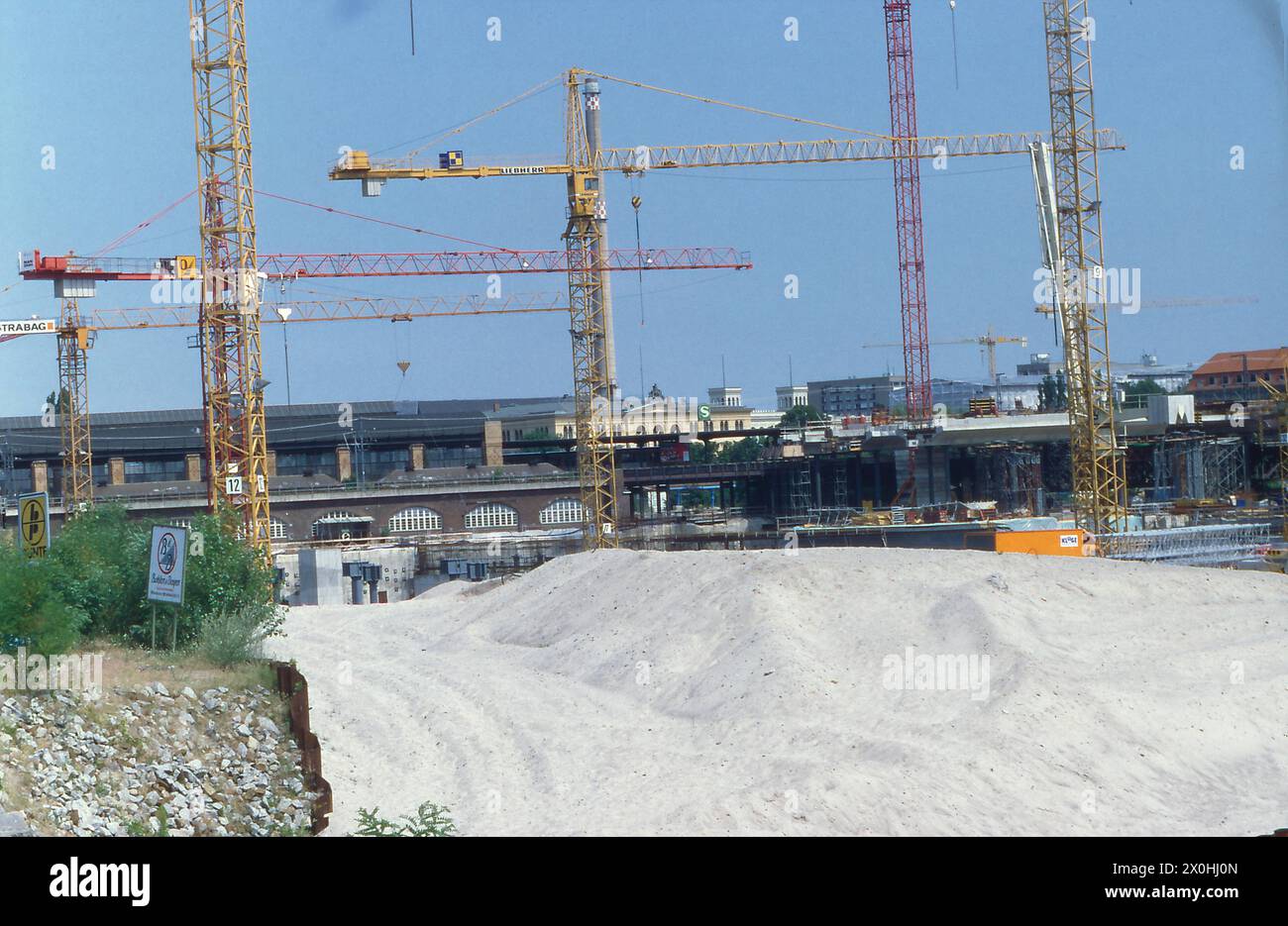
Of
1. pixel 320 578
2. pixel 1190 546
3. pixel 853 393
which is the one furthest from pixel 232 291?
pixel 853 393

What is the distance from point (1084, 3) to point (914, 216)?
34577 millimetres

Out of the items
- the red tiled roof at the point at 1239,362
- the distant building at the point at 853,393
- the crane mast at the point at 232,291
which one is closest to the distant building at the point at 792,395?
the distant building at the point at 853,393

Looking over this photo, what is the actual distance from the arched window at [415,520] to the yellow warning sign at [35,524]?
170ft

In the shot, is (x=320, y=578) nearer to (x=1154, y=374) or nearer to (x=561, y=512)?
(x=561, y=512)

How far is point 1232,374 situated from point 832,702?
92765 mm

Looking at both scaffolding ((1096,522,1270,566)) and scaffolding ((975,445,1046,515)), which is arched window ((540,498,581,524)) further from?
scaffolding ((1096,522,1270,566))

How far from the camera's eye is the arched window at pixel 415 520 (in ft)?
220

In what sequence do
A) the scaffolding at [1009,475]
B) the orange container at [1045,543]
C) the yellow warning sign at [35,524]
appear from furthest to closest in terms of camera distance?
the scaffolding at [1009,475] → the orange container at [1045,543] → the yellow warning sign at [35,524]

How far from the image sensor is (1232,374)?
10312cm

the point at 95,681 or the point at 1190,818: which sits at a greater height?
the point at 95,681

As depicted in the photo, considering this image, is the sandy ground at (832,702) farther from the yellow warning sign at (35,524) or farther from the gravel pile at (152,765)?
the yellow warning sign at (35,524)
